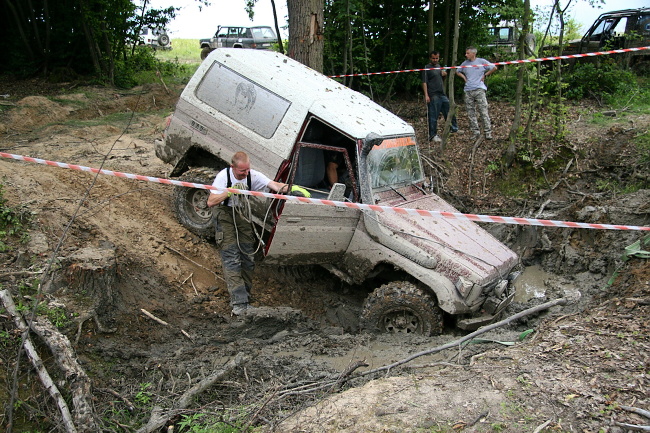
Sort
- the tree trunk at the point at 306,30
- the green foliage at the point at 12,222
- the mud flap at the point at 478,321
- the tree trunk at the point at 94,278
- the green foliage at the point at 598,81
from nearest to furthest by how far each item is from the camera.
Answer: the tree trunk at the point at 94,278 < the green foliage at the point at 12,222 < the mud flap at the point at 478,321 < the tree trunk at the point at 306,30 < the green foliage at the point at 598,81

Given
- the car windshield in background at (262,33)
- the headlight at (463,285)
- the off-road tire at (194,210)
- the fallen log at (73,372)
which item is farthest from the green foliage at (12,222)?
the car windshield in background at (262,33)

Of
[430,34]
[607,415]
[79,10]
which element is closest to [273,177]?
[607,415]

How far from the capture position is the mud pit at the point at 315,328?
11.6 feet

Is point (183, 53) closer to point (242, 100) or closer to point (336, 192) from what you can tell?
point (242, 100)

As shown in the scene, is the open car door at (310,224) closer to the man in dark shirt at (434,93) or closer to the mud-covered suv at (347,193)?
the mud-covered suv at (347,193)

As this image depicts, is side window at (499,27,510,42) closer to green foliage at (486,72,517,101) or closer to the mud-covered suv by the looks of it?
green foliage at (486,72,517,101)

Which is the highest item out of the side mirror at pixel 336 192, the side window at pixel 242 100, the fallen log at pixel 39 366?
the side window at pixel 242 100

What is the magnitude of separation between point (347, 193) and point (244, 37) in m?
17.5

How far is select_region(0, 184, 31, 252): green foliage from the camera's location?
5273 mm

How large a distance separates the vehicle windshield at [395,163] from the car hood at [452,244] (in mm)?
322

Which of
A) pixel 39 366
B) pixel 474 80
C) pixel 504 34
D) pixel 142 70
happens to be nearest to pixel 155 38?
pixel 142 70

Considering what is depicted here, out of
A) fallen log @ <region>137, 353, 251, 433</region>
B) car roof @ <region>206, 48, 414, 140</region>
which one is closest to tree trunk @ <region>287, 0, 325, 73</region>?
car roof @ <region>206, 48, 414, 140</region>

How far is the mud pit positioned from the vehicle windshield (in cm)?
157

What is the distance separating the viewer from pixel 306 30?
29.8 feet
